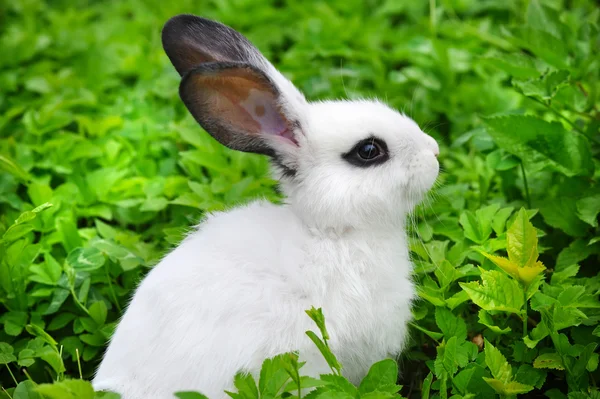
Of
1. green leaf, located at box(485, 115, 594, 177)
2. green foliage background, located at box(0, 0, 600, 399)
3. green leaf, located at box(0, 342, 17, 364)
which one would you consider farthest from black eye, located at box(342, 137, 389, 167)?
green leaf, located at box(0, 342, 17, 364)

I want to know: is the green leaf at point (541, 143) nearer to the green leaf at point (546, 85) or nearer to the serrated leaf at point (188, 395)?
the green leaf at point (546, 85)

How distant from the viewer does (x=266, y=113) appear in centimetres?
288

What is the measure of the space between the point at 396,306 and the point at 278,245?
0.49 m

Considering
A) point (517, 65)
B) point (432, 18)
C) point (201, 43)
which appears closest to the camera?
point (201, 43)

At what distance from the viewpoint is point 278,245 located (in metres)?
2.68

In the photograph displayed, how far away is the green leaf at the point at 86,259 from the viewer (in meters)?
3.20

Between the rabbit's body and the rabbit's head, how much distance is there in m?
0.11

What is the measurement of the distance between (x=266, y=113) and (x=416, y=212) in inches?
35.4

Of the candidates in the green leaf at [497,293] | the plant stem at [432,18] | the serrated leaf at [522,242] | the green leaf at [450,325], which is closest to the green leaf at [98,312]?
the green leaf at [450,325]

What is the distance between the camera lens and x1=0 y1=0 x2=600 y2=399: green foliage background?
2.61m

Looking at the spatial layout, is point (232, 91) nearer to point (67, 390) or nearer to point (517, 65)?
point (67, 390)

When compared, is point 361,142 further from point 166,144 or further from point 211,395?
point 166,144

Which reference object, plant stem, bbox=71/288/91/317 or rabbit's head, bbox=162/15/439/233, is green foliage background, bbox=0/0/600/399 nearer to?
plant stem, bbox=71/288/91/317

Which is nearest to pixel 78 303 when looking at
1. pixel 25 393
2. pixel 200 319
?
pixel 25 393
